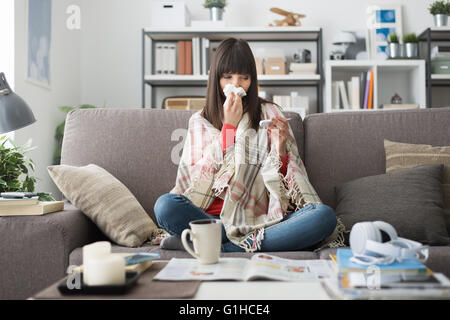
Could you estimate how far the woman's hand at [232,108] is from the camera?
1888mm

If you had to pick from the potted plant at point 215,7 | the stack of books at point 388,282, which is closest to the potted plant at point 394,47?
the potted plant at point 215,7

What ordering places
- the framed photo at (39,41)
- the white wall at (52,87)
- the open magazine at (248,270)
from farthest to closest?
the framed photo at (39,41) < the white wall at (52,87) < the open magazine at (248,270)

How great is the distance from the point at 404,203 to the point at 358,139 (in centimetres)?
40

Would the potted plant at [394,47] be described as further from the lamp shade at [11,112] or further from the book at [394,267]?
the book at [394,267]

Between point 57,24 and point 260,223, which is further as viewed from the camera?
point 57,24

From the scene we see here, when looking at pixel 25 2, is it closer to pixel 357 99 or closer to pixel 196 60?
pixel 196 60

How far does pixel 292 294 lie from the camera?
0.77 meters

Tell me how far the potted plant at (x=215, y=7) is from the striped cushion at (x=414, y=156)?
252 cm

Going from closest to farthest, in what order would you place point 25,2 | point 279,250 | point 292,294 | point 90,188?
point 292,294, point 279,250, point 90,188, point 25,2

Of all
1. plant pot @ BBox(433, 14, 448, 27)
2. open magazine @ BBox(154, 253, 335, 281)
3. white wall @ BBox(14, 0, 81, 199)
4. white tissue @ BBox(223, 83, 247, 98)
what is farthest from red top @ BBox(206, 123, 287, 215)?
plant pot @ BBox(433, 14, 448, 27)

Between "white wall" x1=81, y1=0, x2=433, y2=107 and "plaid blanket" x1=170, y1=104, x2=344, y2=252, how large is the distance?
2.51 metres

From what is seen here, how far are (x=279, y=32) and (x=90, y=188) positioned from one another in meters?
2.74

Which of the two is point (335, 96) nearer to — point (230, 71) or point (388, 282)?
point (230, 71)

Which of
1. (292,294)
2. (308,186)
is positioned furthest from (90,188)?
(292,294)
